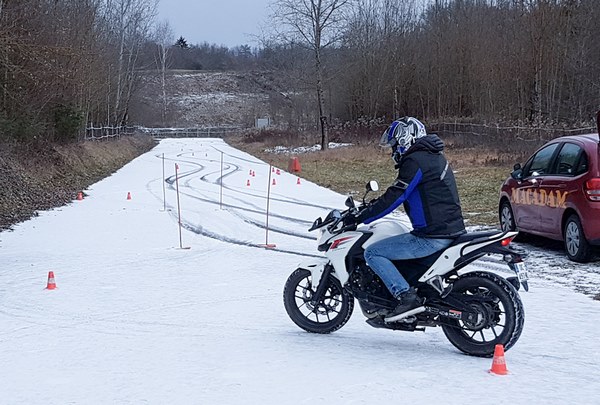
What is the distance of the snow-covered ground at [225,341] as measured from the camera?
5.84 m

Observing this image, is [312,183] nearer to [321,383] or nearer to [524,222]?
[524,222]

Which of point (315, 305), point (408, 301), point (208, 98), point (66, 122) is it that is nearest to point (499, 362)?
point (408, 301)

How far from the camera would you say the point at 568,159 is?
11.7 meters

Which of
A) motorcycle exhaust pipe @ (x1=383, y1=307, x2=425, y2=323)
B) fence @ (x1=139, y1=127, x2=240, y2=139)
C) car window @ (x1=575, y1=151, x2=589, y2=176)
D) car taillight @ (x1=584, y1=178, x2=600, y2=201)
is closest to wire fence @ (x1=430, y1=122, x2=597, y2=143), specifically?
car window @ (x1=575, y1=151, x2=589, y2=176)

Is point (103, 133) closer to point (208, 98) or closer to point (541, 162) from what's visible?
point (541, 162)

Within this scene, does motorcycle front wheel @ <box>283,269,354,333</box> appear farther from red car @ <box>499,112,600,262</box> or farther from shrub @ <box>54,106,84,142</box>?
shrub @ <box>54,106,84,142</box>

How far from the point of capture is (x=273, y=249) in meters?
13.4

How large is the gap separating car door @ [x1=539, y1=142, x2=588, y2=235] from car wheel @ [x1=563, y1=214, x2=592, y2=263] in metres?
0.24

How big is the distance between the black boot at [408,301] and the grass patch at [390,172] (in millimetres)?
9044

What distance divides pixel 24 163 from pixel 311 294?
20.9 meters

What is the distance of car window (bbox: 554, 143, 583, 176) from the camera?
11445 mm

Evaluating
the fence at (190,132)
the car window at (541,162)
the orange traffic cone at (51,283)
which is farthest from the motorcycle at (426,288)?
the fence at (190,132)

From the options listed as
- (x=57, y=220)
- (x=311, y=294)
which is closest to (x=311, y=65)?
(x=57, y=220)

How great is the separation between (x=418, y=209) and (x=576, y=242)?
5168mm
